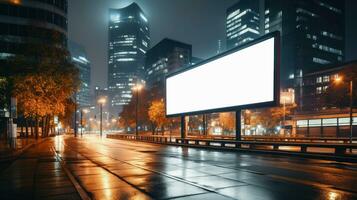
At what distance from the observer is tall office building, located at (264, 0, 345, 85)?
474 feet

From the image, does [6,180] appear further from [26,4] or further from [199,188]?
[26,4]

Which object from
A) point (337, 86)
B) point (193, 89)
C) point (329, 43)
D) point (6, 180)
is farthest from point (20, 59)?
point (329, 43)

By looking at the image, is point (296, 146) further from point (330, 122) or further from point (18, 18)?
point (18, 18)

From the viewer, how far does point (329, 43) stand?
496 feet

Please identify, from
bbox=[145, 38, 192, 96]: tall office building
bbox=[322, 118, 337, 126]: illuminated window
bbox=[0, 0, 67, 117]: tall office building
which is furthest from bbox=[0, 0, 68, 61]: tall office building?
bbox=[145, 38, 192, 96]: tall office building

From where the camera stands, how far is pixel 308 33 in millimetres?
145750

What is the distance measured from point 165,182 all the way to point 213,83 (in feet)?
63.5

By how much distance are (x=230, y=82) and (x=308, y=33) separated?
138549 millimetres

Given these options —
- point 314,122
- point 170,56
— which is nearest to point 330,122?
point 314,122

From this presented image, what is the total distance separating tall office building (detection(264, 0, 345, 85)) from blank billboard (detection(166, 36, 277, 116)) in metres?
123

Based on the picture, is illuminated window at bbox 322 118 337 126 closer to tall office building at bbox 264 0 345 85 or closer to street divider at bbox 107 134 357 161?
street divider at bbox 107 134 357 161

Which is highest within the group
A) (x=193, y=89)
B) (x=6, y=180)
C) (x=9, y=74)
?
(x=9, y=74)

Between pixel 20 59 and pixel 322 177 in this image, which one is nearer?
pixel 322 177

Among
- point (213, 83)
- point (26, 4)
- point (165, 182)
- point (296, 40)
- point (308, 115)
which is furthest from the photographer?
point (296, 40)
